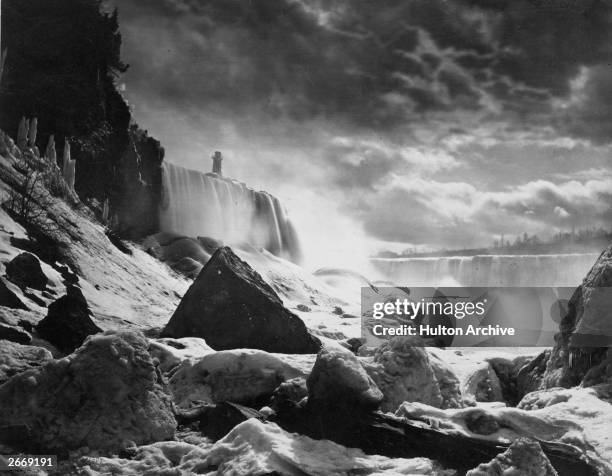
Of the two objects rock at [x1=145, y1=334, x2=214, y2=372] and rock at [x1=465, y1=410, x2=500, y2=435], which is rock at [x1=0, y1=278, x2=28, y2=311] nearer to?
rock at [x1=145, y1=334, x2=214, y2=372]

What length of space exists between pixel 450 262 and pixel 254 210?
23.1m

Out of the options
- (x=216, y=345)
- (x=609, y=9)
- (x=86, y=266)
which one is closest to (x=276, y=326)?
(x=216, y=345)

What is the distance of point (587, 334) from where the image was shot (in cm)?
645

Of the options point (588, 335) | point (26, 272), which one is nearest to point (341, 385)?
point (588, 335)

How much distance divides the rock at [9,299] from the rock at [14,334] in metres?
1.18

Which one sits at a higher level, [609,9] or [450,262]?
[609,9]

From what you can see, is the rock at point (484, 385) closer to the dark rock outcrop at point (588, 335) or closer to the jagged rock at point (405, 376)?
the dark rock outcrop at point (588, 335)

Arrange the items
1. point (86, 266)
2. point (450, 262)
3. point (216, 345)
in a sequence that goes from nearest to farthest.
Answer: point (216, 345), point (86, 266), point (450, 262)

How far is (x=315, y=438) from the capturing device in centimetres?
434

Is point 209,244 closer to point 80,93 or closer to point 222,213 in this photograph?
point 222,213

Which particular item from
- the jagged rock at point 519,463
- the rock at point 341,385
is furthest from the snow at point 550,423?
the jagged rock at point 519,463

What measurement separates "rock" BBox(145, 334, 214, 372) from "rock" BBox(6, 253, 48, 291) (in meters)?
3.26

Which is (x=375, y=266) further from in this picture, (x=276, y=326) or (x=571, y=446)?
(x=571, y=446)

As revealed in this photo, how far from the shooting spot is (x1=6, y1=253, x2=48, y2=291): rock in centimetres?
929
